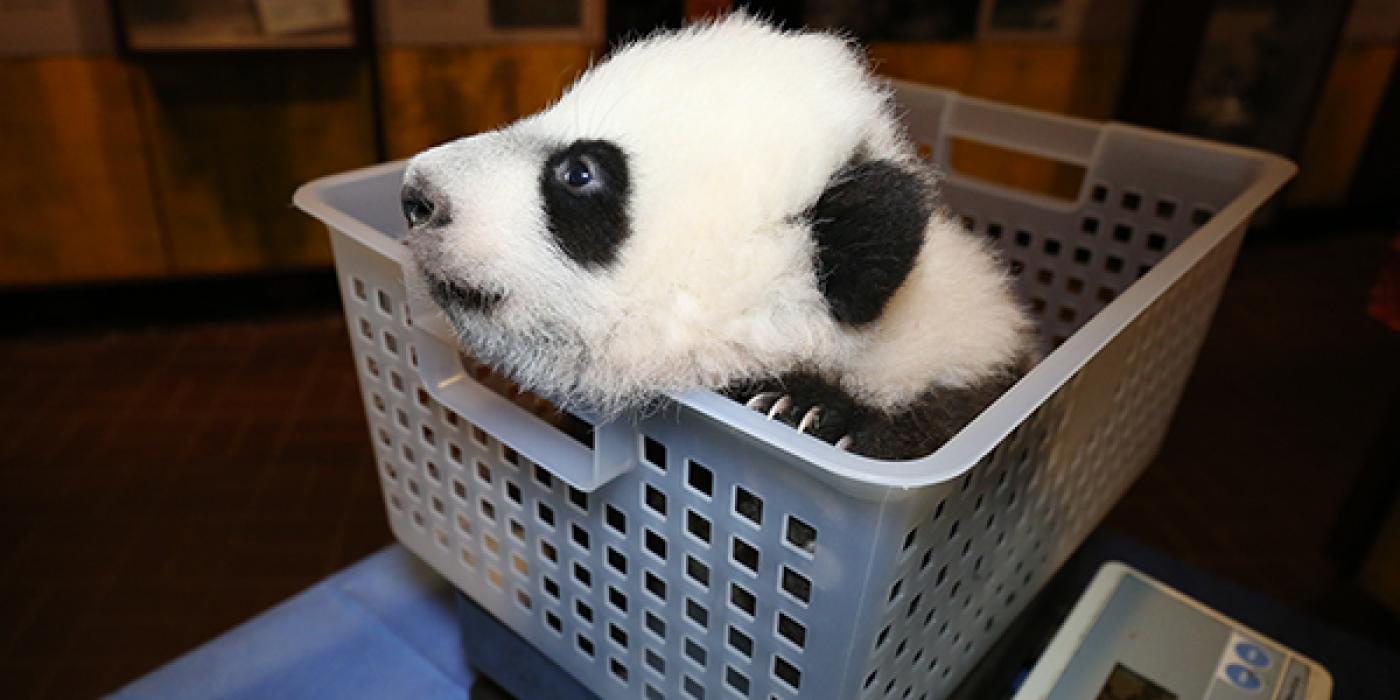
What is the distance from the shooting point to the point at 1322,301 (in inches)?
99.5

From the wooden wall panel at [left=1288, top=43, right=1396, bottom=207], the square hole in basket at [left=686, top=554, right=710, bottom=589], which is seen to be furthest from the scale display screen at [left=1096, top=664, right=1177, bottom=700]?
the wooden wall panel at [left=1288, top=43, right=1396, bottom=207]

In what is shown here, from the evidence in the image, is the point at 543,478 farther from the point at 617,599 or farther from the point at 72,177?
the point at 72,177

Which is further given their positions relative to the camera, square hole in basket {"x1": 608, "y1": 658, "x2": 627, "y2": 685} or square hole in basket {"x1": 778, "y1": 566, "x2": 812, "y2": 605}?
square hole in basket {"x1": 608, "y1": 658, "x2": 627, "y2": 685}

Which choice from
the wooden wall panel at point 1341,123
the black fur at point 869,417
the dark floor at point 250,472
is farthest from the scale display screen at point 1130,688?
the wooden wall panel at point 1341,123

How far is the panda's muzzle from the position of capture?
0.63m

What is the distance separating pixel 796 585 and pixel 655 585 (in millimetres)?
108

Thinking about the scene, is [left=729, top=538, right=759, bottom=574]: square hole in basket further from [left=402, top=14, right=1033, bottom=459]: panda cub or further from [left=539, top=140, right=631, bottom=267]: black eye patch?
[left=539, top=140, right=631, bottom=267]: black eye patch

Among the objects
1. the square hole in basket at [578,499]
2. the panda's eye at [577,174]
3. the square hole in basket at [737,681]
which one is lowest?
the square hole in basket at [737,681]

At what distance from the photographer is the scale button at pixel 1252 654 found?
2.69ft

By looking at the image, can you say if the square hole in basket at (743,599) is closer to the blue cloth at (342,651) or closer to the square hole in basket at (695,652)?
the square hole in basket at (695,652)

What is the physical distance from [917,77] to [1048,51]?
35 centimetres

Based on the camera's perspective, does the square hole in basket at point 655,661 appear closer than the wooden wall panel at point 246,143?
Yes

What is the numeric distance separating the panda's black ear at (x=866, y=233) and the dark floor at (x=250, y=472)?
1.30 meters

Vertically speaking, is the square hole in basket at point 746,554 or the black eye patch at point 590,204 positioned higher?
the black eye patch at point 590,204
